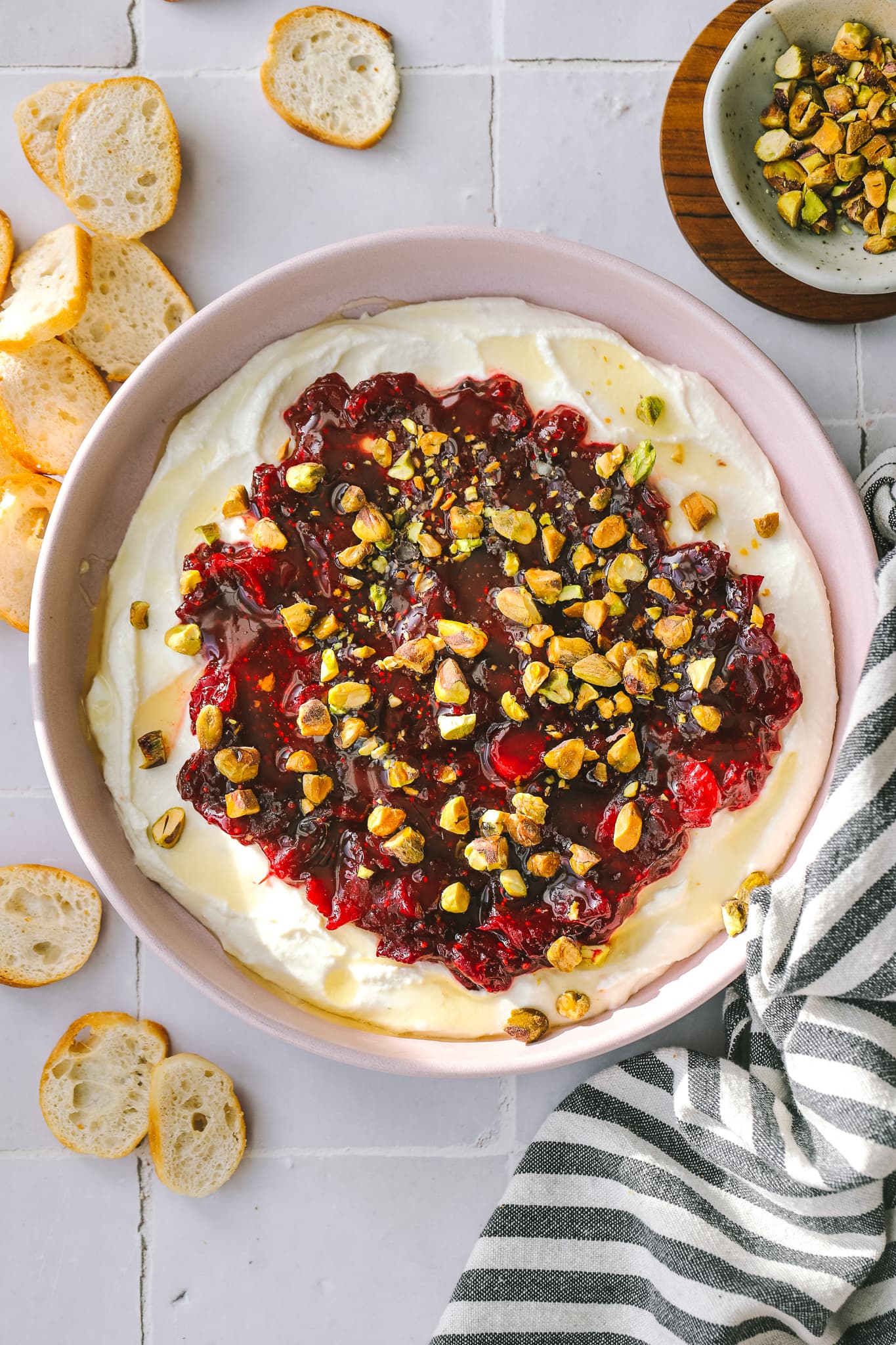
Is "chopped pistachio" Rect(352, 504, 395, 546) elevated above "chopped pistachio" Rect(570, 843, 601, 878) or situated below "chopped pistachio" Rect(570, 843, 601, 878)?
above

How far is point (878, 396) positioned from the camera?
2111 mm

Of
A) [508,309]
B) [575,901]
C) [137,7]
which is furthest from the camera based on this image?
[137,7]

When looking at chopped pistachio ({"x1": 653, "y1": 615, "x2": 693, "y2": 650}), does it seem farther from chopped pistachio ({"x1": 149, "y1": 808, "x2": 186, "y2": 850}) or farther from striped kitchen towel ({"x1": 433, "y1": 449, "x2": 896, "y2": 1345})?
chopped pistachio ({"x1": 149, "y1": 808, "x2": 186, "y2": 850})

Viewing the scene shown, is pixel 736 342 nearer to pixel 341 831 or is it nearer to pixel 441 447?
pixel 441 447

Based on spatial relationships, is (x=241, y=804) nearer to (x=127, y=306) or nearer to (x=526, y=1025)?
(x=526, y=1025)

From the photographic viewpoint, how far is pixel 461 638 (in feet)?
5.59

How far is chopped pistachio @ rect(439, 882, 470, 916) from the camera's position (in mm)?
1734

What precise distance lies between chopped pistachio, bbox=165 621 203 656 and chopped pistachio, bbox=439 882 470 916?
61 cm

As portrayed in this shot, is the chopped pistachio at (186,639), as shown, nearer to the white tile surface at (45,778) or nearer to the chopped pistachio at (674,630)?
the white tile surface at (45,778)

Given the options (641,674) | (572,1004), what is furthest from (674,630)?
(572,1004)

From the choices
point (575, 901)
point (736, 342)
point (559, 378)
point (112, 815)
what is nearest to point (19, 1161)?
point (112, 815)

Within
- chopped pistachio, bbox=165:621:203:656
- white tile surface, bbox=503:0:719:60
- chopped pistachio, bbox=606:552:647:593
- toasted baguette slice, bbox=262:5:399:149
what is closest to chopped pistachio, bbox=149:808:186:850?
chopped pistachio, bbox=165:621:203:656

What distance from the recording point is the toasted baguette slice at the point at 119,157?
6.62 ft

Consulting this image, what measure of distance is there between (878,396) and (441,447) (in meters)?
0.99
